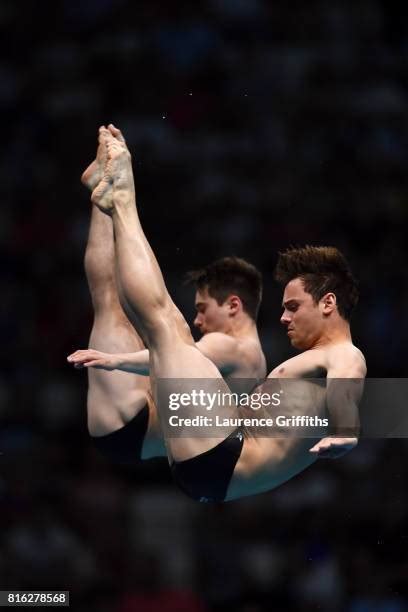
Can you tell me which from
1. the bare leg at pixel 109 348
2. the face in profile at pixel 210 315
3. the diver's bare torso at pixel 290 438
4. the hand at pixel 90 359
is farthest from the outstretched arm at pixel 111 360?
the face in profile at pixel 210 315

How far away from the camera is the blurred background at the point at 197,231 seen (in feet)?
21.4

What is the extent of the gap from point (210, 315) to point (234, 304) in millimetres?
128

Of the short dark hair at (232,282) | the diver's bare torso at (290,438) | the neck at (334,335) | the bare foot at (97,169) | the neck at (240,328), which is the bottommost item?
the diver's bare torso at (290,438)

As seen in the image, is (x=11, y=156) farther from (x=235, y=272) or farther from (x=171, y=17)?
(x=235, y=272)

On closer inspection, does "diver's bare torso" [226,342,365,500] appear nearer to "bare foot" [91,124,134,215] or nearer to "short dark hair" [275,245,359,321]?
"short dark hair" [275,245,359,321]

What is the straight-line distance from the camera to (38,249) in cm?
805

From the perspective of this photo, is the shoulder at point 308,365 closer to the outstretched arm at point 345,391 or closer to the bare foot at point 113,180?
the outstretched arm at point 345,391

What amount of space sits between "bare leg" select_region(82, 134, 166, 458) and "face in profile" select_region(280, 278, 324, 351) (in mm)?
776

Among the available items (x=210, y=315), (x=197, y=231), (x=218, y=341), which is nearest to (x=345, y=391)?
(x=218, y=341)

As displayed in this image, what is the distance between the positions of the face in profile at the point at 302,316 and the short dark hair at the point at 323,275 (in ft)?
0.10

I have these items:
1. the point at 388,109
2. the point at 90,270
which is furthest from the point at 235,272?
the point at 388,109

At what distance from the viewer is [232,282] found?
5.31m

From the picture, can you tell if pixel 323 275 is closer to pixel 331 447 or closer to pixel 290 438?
pixel 290 438

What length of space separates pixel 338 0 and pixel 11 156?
9.75ft
